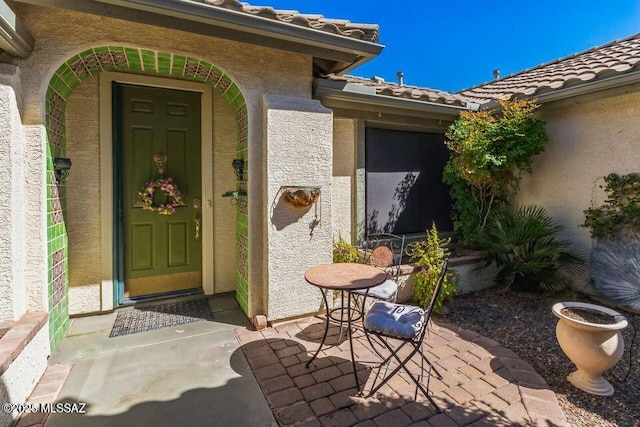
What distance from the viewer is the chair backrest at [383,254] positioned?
405 centimetres

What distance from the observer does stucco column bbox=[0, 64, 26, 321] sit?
8.87 ft

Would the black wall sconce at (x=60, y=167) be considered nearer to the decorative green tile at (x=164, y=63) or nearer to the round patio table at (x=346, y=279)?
the decorative green tile at (x=164, y=63)

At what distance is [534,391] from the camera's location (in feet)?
8.93

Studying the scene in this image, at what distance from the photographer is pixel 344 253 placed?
179 inches

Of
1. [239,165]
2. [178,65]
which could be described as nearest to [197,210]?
[239,165]

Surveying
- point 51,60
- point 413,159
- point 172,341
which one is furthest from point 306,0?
point 172,341

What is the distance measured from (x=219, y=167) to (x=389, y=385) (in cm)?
370

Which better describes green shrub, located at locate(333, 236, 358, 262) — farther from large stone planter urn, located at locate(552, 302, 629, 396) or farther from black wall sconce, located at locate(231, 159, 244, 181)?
large stone planter urn, located at locate(552, 302, 629, 396)

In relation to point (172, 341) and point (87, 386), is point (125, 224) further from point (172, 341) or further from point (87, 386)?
point (87, 386)

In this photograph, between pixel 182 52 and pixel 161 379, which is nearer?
pixel 161 379

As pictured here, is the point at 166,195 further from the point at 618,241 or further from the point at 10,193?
the point at 618,241

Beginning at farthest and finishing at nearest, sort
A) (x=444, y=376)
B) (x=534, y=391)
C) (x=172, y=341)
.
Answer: (x=172, y=341) → (x=444, y=376) → (x=534, y=391)

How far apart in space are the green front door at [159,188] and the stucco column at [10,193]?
4.84 ft

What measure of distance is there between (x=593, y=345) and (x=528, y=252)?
8.02 feet
